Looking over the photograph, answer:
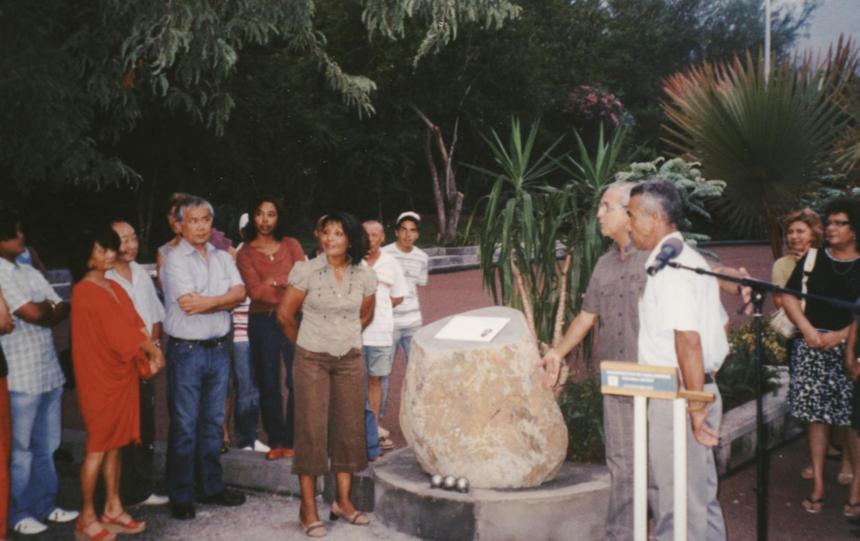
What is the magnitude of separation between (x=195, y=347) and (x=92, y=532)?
1163mm

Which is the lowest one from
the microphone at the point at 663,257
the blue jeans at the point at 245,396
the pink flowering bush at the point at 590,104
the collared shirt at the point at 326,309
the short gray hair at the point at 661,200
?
the blue jeans at the point at 245,396

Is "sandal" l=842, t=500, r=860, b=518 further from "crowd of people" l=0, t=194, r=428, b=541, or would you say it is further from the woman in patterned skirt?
"crowd of people" l=0, t=194, r=428, b=541

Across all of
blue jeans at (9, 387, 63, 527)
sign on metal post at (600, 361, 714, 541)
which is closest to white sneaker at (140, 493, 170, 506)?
blue jeans at (9, 387, 63, 527)

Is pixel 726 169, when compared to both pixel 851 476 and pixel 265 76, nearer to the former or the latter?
pixel 851 476

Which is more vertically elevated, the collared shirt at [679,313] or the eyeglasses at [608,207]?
the eyeglasses at [608,207]

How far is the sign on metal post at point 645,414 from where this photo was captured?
3023 mm

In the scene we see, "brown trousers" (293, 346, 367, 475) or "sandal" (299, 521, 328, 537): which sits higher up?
"brown trousers" (293, 346, 367, 475)

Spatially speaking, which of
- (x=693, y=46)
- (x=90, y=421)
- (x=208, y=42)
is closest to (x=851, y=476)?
(x=90, y=421)

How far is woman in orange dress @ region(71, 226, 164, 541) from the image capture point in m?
4.99

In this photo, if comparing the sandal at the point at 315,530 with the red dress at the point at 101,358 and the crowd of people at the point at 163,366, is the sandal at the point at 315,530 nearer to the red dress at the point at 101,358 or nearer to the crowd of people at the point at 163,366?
the crowd of people at the point at 163,366

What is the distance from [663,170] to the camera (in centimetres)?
780

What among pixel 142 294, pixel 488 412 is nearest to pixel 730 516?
pixel 488 412

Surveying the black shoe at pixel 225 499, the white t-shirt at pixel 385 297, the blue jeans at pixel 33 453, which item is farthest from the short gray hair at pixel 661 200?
the blue jeans at pixel 33 453

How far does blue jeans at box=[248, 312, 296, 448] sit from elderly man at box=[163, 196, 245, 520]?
51 cm
